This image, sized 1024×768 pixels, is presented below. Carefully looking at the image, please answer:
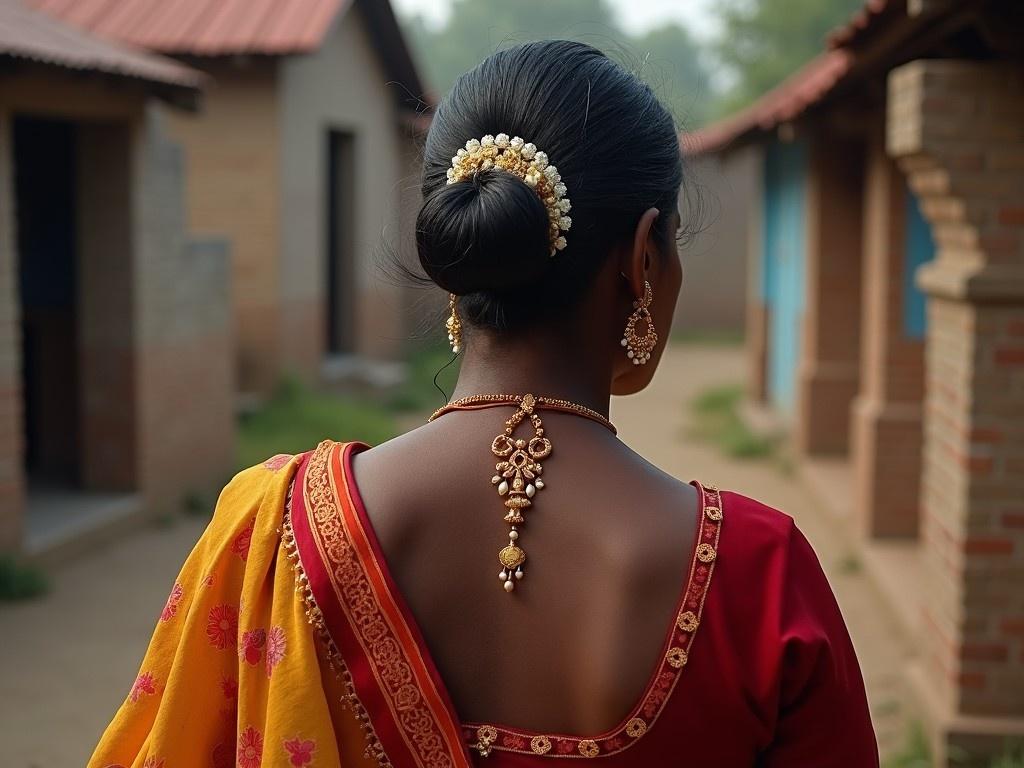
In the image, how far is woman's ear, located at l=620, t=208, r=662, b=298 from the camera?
5.10 feet

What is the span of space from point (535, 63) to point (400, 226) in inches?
17.4

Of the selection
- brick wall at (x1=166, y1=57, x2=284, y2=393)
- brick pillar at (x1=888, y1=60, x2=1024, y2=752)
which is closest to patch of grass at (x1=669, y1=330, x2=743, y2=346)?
brick wall at (x1=166, y1=57, x2=284, y2=393)

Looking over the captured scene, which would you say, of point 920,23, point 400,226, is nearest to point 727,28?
point 920,23

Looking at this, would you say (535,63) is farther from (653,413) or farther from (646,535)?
(653,413)

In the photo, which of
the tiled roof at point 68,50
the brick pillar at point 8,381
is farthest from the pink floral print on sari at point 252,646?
the brick pillar at point 8,381

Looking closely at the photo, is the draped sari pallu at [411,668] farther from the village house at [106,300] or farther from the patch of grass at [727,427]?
the patch of grass at [727,427]

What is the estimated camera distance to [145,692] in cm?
167

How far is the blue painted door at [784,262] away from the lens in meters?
11.3

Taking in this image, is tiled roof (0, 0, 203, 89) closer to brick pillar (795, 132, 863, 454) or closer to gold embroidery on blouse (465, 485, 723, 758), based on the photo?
brick pillar (795, 132, 863, 454)

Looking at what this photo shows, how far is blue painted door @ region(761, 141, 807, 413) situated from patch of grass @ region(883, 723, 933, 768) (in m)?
6.54

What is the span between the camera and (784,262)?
1216 centimetres

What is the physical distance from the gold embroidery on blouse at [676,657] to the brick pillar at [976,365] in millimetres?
3158

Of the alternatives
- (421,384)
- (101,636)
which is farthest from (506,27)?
(101,636)

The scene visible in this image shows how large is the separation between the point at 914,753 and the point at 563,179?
3.74 m
